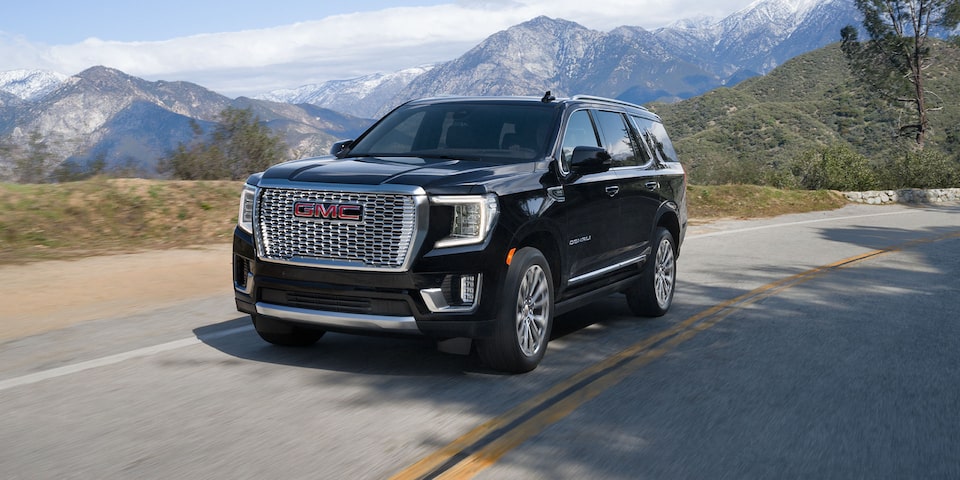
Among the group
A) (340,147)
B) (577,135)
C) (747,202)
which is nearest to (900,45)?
(747,202)

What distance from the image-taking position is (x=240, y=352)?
Result: 676cm

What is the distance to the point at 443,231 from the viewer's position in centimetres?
568

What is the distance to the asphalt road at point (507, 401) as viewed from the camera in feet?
14.5

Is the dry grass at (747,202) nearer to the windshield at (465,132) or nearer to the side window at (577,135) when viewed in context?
the side window at (577,135)

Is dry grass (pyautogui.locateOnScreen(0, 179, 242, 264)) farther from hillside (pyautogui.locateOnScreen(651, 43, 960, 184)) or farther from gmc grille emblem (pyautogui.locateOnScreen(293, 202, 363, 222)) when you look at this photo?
hillside (pyautogui.locateOnScreen(651, 43, 960, 184))

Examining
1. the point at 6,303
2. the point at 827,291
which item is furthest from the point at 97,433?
the point at 827,291

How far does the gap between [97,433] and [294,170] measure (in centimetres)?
214

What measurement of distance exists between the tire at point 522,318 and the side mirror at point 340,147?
2.06 metres

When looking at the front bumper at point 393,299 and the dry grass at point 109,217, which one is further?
the dry grass at point 109,217

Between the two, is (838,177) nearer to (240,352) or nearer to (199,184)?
(199,184)

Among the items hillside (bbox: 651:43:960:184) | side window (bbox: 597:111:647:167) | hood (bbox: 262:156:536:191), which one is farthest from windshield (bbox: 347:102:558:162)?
hillside (bbox: 651:43:960:184)

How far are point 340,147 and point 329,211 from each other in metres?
1.78

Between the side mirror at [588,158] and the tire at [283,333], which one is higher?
the side mirror at [588,158]

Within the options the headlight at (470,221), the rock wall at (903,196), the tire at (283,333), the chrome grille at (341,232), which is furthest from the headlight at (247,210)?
the rock wall at (903,196)
